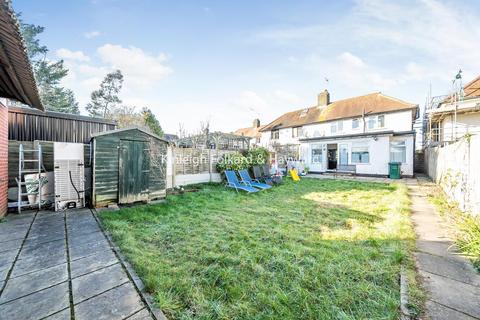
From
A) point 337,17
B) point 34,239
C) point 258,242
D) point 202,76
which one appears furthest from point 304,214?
point 202,76

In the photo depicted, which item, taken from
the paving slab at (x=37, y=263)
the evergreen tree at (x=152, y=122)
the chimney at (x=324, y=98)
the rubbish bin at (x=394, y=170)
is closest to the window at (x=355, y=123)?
the chimney at (x=324, y=98)

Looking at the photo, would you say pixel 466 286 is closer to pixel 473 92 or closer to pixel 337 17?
pixel 337 17

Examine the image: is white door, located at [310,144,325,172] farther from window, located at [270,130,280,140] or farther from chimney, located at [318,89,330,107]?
window, located at [270,130,280,140]

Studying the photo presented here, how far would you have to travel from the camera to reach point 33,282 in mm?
2203

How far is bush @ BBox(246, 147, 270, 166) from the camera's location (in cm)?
1126

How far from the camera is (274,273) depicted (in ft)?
8.21

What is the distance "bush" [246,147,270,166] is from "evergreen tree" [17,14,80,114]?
72.8 feet

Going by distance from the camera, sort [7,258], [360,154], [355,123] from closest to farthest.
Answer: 1. [7,258]
2. [360,154]
3. [355,123]

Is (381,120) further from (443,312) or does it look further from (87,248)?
(87,248)

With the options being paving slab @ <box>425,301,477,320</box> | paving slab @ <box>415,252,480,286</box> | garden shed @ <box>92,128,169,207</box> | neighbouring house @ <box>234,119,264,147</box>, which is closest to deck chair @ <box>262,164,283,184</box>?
garden shed @ <box>92,128,169,207</box>

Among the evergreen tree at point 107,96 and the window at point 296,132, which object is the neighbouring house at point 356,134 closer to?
the window at point 296,132

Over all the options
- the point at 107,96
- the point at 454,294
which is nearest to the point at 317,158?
the point at 454,294

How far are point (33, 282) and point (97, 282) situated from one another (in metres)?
0.71

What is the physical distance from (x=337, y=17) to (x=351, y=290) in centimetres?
819
